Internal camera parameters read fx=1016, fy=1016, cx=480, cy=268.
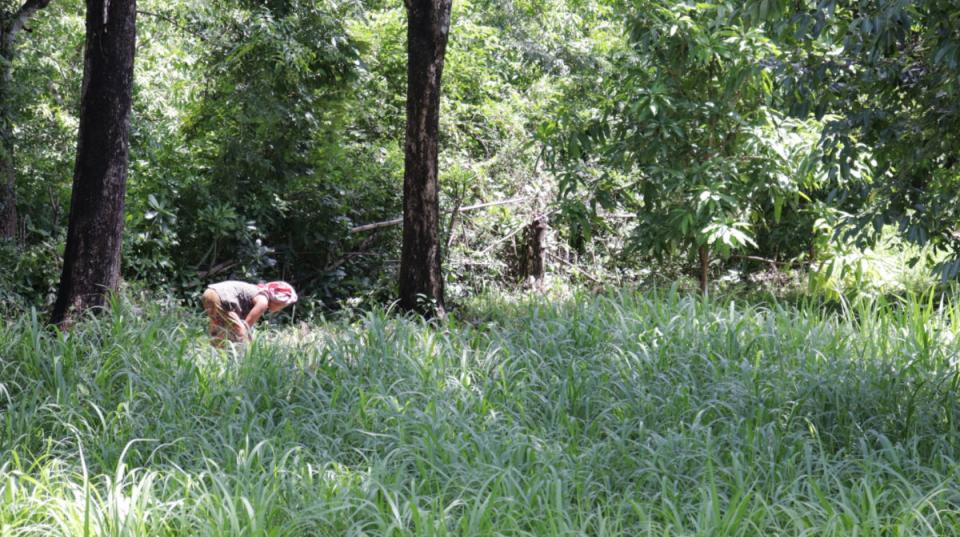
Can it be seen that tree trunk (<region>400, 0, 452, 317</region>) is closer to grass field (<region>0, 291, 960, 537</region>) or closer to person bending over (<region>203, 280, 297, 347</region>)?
person bending over (<region>203, 280, 297, 347</region>)

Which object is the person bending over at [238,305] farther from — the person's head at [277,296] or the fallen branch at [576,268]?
the fallen branch at [576,268]

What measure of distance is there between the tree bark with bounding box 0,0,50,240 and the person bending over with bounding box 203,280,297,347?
12.7 ft

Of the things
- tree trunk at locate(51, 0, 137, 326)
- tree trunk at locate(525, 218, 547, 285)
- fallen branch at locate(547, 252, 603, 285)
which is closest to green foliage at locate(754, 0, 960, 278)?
tree trunk at locate(51, 0, 137, 326)

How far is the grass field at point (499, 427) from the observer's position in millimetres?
4203

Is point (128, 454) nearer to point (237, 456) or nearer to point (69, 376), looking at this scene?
point (237, 456)

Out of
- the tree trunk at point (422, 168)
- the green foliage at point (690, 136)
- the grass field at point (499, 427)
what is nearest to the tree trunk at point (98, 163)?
the grass field at point (499, 427)

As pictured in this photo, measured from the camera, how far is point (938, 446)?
199 inches

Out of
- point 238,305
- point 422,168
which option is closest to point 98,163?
point 238,305

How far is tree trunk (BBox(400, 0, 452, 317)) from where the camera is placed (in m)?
9.07

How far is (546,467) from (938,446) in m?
1.98

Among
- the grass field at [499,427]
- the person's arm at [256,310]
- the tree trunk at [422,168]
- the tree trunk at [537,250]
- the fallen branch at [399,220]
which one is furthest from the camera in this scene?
the tree trunk at [537,250]

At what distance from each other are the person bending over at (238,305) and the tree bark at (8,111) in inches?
153

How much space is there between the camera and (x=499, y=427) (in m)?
5.42

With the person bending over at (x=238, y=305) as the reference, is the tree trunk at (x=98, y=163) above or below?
above
